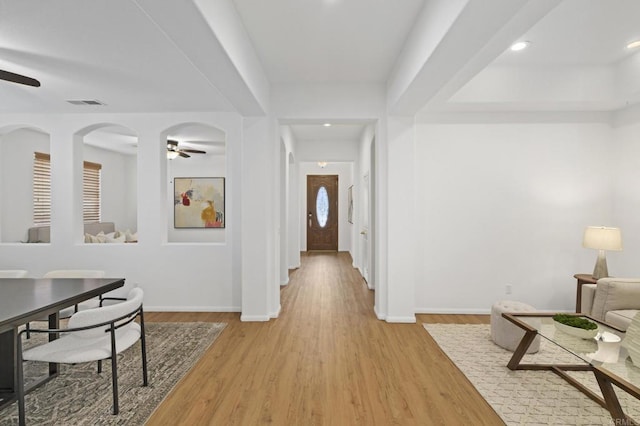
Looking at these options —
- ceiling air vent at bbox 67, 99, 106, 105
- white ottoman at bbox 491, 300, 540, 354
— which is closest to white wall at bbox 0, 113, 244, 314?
ceiling air vent at bbox 67, 99, 106, 105

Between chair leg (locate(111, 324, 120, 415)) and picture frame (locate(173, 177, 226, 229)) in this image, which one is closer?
chair leg (locate(111, 324, 120, 415))

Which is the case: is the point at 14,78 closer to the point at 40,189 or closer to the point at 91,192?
the point at 40,189

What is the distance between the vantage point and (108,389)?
2537 mm

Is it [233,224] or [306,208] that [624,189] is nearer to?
[233,224]

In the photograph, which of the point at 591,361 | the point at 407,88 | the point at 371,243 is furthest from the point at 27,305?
the point at 371,243

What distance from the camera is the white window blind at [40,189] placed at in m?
5.92

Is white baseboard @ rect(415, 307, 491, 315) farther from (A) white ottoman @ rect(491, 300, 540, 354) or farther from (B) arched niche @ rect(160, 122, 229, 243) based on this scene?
(B) arched niche @ rect(160, 122, 229, 243)

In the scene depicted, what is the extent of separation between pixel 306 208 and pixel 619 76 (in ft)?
26.2

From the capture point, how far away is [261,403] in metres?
2.39

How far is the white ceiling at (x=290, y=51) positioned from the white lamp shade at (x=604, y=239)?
1.43 m

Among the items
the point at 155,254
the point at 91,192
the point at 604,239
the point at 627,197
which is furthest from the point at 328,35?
the point at 91,192

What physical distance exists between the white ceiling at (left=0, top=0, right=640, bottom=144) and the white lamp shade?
1431 mm

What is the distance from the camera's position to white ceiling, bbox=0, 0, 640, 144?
2289 mm

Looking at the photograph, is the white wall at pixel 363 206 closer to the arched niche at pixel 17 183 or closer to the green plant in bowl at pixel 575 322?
the green plant in bowl at pixel 575 322
